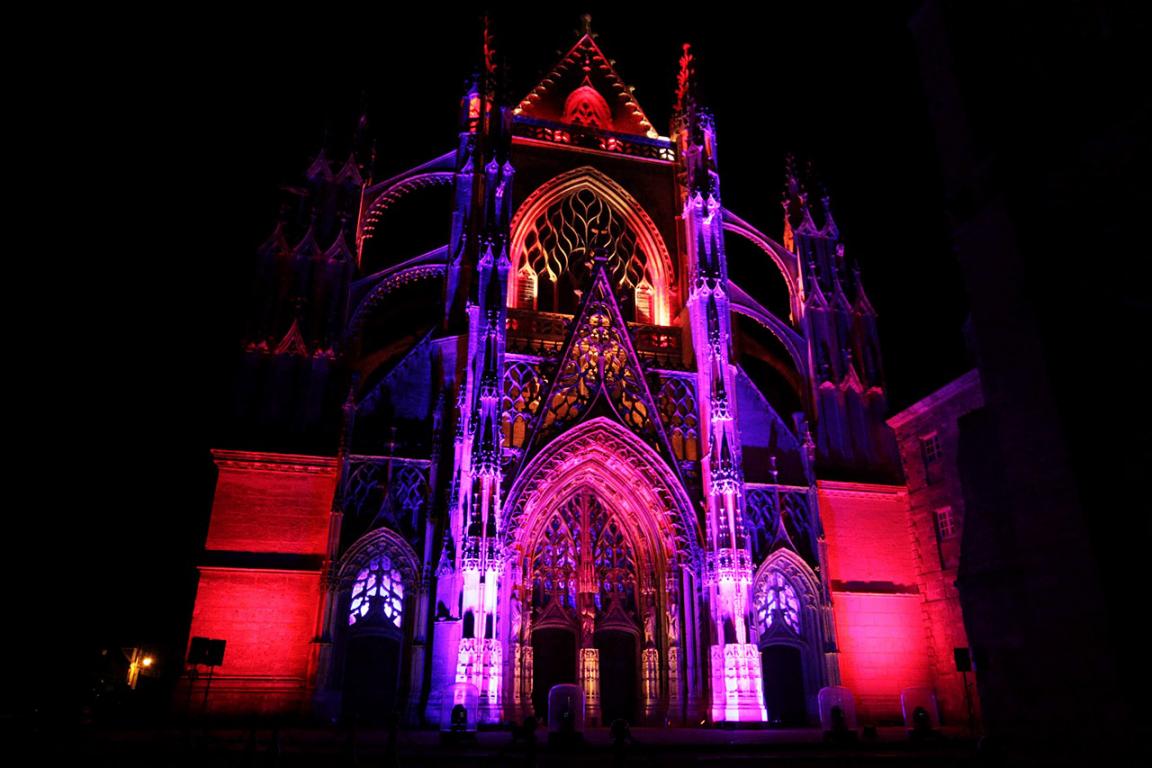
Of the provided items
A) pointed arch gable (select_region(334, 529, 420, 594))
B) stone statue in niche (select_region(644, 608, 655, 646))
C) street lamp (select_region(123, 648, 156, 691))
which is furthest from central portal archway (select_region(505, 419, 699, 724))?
street lamp (select_region(123, 648, 156, 691))

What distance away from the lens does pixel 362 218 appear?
29156 millimetres

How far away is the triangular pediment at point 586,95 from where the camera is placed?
115 feet

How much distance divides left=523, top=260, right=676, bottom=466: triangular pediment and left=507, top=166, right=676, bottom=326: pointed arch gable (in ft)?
13.8

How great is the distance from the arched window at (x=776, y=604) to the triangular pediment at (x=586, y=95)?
785 inches

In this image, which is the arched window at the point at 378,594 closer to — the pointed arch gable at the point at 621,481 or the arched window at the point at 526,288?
the pointed arch gable at the point at 621,481

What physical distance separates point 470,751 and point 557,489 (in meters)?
11.0

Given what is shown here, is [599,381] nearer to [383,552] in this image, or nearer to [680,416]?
[680,416]

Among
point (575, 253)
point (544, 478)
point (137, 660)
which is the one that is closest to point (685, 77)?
point (575, 253)

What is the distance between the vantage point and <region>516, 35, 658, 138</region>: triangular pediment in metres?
35.1

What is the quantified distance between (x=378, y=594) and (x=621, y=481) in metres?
8.54

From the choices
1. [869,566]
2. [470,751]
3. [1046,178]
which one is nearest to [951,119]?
[1046,178]

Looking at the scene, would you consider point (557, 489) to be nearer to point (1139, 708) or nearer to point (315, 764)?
point (315, 764)

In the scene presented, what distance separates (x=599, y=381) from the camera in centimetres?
2625

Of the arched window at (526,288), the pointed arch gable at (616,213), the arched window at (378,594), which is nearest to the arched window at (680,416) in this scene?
the pointed arch gable at (616,213)
